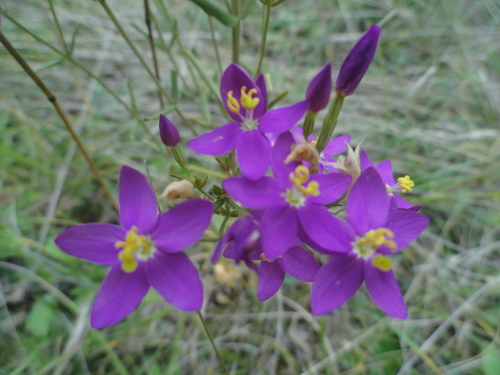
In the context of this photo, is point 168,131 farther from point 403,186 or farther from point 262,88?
point 403,186

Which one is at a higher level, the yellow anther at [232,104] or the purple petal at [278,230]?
the yellow anther at [232,104]

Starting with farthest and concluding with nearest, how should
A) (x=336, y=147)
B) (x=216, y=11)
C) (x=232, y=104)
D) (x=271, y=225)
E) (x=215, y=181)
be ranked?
(x=215, y=181) < (x=336, y=147) < (x=216, y=11) < (x=232, y=104) < (x=271, y=225)

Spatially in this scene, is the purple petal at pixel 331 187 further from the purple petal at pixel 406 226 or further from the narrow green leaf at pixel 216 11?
the narrow green leaf at pixel 216 11

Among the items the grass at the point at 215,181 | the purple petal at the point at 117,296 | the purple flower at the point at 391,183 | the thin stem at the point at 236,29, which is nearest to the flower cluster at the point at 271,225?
the purple petal at the point at 117,296

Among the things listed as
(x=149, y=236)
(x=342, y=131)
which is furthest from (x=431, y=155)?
(x=149, y=236)

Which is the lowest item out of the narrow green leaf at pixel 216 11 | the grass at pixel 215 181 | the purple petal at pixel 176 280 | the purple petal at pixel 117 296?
the grass at pixel 215 181

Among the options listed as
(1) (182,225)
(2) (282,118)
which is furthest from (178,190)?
(2) (282,118)

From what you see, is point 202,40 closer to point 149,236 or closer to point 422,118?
point 422,118
